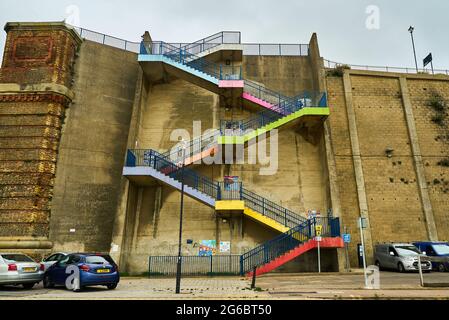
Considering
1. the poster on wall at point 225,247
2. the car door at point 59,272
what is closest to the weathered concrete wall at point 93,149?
the car door at point 59,272

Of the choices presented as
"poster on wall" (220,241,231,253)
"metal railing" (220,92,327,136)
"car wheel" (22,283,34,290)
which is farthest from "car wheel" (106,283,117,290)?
"metal railing" (220,92,327,136)

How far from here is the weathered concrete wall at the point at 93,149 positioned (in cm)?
1878

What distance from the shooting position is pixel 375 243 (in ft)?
69.0

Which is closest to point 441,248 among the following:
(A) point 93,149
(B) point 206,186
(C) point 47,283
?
(B) point 206,186

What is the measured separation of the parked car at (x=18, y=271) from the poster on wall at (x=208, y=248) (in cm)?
866

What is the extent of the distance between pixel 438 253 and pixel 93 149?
68.5 feet

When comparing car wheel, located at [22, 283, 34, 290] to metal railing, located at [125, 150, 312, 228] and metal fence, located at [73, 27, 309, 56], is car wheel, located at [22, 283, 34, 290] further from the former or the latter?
metal fence, located at [73, 27, 309, 56]

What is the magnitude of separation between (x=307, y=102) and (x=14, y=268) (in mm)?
16814

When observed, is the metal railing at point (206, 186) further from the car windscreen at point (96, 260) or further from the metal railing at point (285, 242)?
the car windscreen at point (96, 260)

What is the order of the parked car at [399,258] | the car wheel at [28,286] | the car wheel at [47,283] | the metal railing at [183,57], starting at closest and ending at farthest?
1. the car wheel at [28,286]
2. the car wheel at [47,283]
3. the parked car at [399,258]
4. the metal railing at [183,57]

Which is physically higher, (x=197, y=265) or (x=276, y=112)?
(x=276, y=112)

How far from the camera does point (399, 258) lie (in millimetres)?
17984

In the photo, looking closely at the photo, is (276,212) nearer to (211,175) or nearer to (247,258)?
(247,258)
